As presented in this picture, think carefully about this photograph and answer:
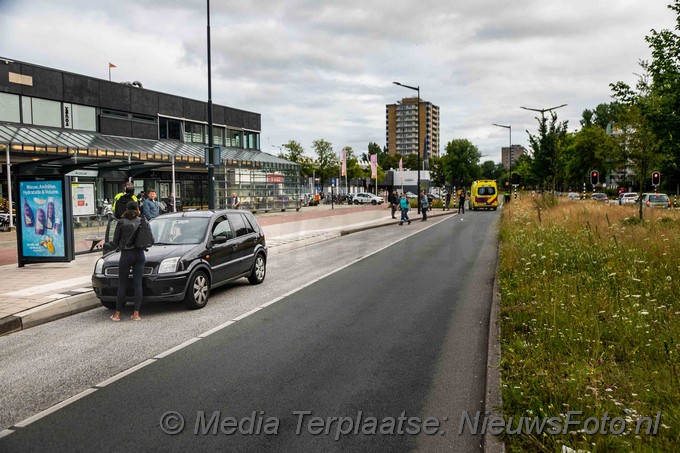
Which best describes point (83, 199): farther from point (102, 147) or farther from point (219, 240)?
point (102, 147)

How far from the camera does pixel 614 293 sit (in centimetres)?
707

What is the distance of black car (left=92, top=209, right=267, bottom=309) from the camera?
27.3 ft

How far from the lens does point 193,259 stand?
869 cm

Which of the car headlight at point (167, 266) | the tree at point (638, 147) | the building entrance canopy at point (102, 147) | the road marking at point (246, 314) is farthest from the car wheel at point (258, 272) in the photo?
the tree at point (638, 147)

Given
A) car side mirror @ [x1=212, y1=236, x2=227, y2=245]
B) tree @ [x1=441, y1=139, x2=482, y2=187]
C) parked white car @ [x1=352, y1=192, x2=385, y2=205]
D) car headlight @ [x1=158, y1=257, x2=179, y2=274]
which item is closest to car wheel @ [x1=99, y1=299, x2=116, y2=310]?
car headlight @ [x1=158, y1=257, x2=179, y2=274]

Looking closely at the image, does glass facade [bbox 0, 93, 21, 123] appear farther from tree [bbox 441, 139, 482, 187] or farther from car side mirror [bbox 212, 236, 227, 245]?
tree [bbox 441, 139, 482, 187]

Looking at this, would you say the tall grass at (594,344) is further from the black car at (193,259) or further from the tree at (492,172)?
the tree at (492,172)

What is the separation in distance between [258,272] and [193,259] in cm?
267

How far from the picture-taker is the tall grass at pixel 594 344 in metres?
3.78

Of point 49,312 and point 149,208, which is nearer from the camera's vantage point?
point 49,312

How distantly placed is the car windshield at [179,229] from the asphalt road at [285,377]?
116 centimetres

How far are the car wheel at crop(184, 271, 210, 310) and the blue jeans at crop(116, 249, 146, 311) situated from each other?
0.75 metres

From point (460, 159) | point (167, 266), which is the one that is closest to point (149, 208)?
point (167, 266)

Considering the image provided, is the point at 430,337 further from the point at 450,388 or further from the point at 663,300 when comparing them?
the point at 663,300
